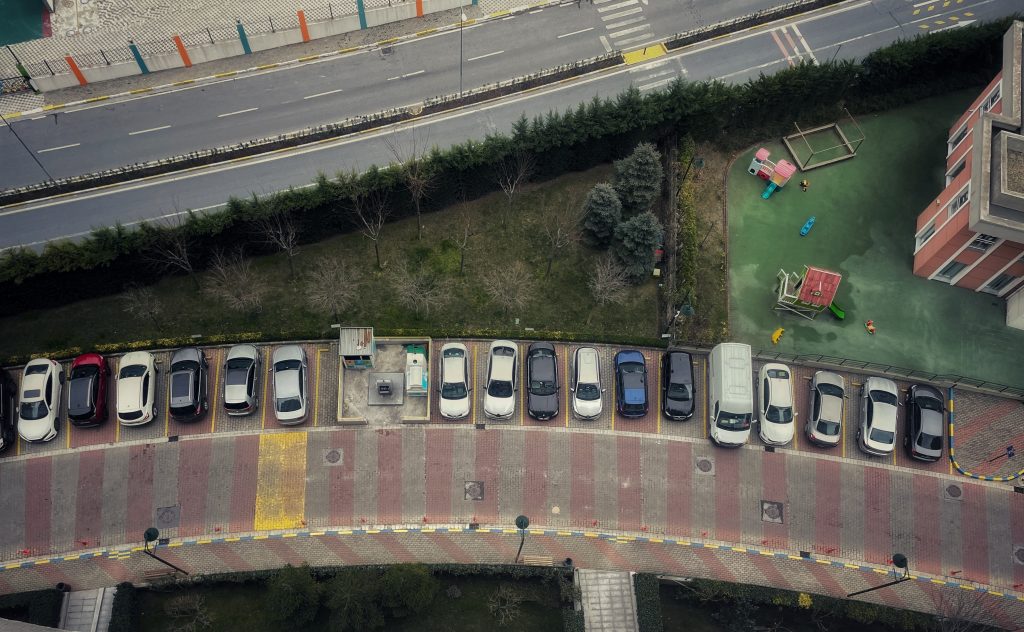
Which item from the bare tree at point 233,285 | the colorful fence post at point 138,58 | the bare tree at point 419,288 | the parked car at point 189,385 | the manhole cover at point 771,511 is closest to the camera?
the parked car at point 189,385

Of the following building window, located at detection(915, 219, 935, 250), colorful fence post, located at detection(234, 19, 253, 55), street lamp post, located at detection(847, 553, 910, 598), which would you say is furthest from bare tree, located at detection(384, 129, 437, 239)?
street lamp post, located at detection(847, 553, 910, 598)

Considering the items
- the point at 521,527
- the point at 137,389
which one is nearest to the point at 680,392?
the point at 521,527

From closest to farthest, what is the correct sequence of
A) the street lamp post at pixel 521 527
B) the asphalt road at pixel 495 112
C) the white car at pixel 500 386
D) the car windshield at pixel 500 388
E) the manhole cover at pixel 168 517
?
the street lamp post at pixel 521 527
the manhole cover at pixel 168 517
the white car at pixel 500 386
the car windshield at pixel 500 388
the asphalt road at pixel 495 112

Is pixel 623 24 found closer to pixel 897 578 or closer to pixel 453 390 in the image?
pixel 453 390

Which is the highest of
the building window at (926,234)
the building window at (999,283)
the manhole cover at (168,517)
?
the building window at (926,234)

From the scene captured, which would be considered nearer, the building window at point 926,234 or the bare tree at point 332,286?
the bare tree at point 332,286

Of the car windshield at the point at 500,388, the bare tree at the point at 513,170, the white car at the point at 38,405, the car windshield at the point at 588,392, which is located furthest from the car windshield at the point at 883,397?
the white car at the point at 38,405

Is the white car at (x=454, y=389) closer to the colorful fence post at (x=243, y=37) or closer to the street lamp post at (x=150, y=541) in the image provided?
the street lamp post at (x=150, y=541)
